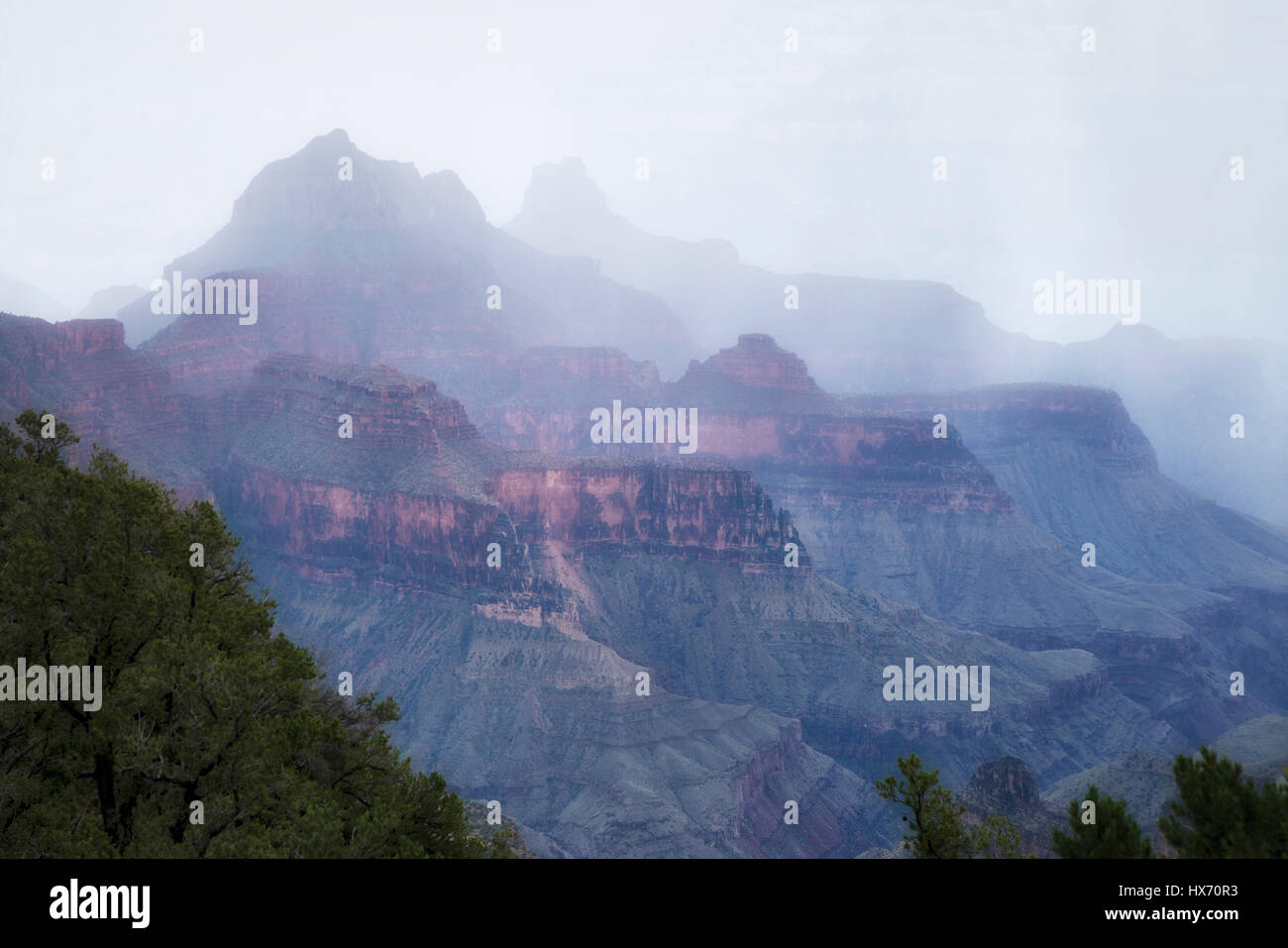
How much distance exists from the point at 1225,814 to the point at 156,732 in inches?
906

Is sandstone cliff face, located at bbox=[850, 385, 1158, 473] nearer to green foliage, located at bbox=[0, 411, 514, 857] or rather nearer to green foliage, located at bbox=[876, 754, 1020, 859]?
Result: green foliage, located at bbox=[876, 754, 1020, 859]

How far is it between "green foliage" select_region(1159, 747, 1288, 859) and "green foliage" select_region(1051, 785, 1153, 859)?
100cm

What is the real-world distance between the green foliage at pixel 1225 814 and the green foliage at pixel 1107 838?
3.28ft

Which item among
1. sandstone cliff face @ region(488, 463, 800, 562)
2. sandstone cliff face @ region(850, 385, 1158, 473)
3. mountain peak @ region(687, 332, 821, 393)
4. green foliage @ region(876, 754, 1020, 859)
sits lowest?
green foliage @ region(876, 754, 1020, 859)

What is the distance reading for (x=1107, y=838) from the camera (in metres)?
20.0

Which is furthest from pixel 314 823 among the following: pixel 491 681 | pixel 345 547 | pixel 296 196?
pixel 296 196

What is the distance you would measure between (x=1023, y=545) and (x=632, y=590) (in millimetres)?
65100

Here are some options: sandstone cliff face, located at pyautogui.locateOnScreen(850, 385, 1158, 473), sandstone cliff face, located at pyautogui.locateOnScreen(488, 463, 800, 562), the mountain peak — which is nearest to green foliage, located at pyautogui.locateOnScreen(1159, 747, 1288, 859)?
sandstone cliff face, located at pyautogui.locateOnScreen(488, 463, 800, 562)

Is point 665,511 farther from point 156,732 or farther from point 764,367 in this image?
point 156,732

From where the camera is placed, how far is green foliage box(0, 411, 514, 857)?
21484mm

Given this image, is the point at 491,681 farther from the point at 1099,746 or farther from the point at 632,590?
the point at 1099,746

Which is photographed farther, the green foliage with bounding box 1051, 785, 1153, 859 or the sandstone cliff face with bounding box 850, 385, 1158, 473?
the sandstone cliff face with bounding box 850, 385, 1158, 473

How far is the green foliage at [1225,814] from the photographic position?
1938cm

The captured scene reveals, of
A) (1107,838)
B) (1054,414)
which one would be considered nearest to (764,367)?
(1054,414)
